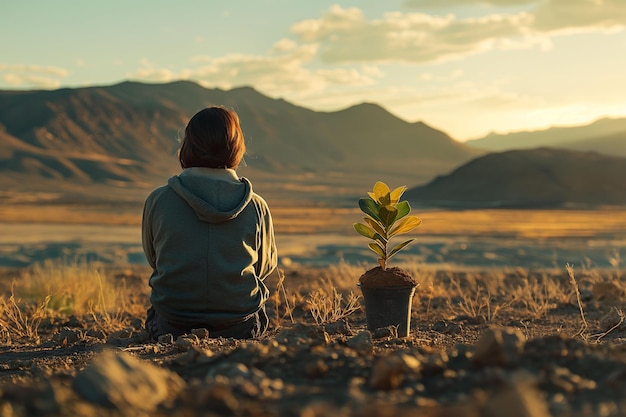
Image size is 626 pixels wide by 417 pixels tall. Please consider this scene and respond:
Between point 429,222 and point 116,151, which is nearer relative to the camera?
point 429,222

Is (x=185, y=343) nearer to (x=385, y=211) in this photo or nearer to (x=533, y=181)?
(x=385, y=211)

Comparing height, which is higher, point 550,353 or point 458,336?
point 550,353

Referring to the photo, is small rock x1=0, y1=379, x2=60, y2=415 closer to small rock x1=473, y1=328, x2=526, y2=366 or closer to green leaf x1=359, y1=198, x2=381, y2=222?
small rock x1=473, y1=328, x2=526, y2=366

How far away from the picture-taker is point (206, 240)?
400 centimetres

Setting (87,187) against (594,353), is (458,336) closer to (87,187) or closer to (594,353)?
(594,353)

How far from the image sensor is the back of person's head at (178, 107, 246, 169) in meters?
3.95

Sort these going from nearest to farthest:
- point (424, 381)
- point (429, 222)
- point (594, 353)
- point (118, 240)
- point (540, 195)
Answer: point (424, 381) < point (594, 353) < point (118, 240) < point (429, 222) < point (540, 195)

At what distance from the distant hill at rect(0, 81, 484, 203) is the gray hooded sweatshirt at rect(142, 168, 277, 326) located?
2525 cm

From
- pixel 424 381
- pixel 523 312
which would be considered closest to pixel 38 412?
pixel 424 381

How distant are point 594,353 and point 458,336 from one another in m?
2.24

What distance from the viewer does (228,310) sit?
4145 mm

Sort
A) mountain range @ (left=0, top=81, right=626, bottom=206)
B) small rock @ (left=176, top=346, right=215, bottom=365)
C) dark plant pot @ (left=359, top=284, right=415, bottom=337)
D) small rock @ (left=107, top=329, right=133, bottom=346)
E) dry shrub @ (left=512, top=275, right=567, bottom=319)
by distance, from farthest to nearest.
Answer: mountain range @ (left=0, top=81, right=626, bottom=206) → dry shrub @ (left=512, top=275, right=567, bottom=319) → small rock @ (left=107, top=329, right=133, bottom=346) → dark plant pot @ (left=359, top=284, right=415, bottom=337) → small rock @ (left=176, top=346, right=215, bottom=365)

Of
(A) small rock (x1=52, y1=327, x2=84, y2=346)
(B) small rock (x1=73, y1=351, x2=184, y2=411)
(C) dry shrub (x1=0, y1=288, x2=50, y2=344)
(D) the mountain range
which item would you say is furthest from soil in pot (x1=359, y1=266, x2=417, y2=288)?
(B) small rock (x1=73, y1=351, x2=184, y2=411)

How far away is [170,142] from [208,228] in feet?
303
